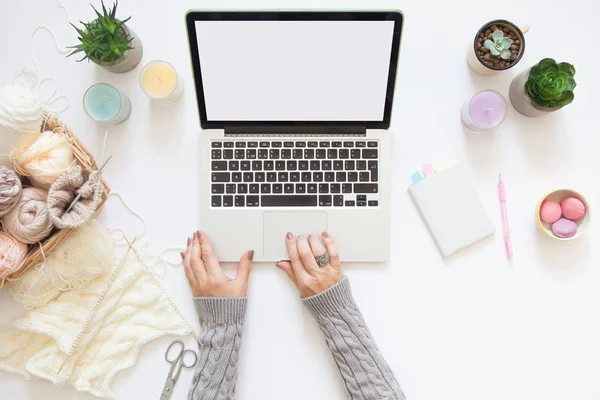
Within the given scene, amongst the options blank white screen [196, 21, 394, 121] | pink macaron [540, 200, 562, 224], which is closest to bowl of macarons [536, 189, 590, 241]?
pink macaron [540, 200, 562, 224]

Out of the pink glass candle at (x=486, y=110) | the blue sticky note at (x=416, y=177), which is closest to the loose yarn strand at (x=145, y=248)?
the blue sticky note at (x=416, y=177)

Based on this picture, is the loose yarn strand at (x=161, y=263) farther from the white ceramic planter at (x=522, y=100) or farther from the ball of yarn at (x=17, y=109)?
the white ceramic planter at (x=522, y=100)

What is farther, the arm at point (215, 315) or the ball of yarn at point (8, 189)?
the arm at point (215, 315)

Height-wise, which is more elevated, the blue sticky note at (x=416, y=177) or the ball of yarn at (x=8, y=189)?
the blue sticky note at (x=416, y=177)

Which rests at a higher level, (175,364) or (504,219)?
(504,219)

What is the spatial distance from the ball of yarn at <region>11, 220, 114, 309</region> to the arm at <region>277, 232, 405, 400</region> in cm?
33

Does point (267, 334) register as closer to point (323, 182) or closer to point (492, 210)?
point (323, 182)

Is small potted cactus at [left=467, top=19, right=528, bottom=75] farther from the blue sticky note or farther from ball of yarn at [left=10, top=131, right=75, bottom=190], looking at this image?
ball of yarn at [left=10, top=131, right=75, bottom=190]

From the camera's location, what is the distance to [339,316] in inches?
33.8

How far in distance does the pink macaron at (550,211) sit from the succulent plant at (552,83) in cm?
18

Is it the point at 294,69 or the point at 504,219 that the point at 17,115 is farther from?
the point at 504,219

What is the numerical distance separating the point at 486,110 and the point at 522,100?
0.23 ft

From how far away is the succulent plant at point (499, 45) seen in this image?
0.85 meters

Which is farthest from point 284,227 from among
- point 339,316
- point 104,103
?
point 104,103
